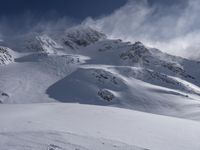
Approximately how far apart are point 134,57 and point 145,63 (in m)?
6.11

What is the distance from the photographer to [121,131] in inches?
771

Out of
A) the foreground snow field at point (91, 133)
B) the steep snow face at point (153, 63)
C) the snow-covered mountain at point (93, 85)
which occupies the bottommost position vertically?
the foreground snow field at point (91, 133)

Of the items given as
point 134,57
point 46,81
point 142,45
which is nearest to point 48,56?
point 46,81

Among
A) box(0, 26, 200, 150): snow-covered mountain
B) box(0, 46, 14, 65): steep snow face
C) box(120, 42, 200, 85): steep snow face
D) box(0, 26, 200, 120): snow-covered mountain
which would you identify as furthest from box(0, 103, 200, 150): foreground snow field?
box(120, 42, 200, 85): steep snow face

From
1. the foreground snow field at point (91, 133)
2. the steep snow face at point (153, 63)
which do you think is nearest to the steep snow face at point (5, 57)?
the steep snow face at point (153, 63)

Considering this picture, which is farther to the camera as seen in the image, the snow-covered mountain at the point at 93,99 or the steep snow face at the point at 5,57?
the steep snow face at the point at 5,57

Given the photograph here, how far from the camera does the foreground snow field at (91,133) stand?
15406 millimetres

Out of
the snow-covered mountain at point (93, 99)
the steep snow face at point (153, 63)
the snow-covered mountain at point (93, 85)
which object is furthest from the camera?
the steep snow face at point (153, 63)

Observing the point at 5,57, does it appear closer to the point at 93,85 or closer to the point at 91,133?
the point at 93,85

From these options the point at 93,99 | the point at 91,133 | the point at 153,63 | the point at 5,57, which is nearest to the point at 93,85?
the point at 93,99

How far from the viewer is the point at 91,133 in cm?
1775

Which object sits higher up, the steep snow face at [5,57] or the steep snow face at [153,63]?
the steep snow face at [153,63]

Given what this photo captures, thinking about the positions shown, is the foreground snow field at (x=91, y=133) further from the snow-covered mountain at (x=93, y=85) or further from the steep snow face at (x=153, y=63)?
the steep snow face at (x=153, y=63)

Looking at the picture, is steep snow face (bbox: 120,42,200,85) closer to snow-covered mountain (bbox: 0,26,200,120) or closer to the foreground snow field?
snow-covered mountain (bbox: 0,26,200,120)
